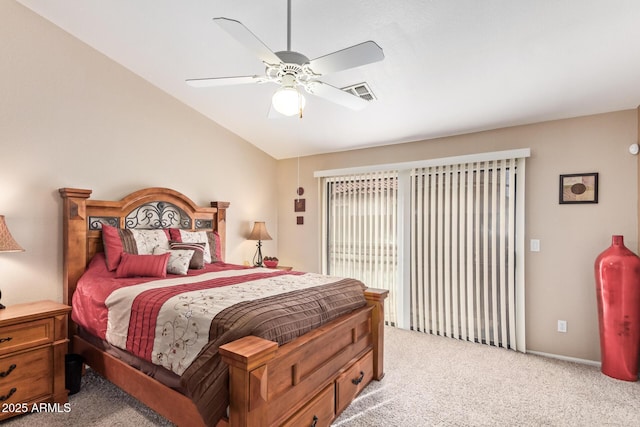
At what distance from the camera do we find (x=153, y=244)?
3.23 meters

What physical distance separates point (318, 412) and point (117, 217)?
2.64 m

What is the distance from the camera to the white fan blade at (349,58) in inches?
64.4

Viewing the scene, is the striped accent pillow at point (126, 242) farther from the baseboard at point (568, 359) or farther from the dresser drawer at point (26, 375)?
the baseboard at point (568, 359)

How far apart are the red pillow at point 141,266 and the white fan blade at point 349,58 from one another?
2.10 meters

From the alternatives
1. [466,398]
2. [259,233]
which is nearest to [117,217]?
[259,233]

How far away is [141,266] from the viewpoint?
2.82 m

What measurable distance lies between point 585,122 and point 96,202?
4728mm

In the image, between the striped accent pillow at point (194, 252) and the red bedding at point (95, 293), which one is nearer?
the red bedding at point (95, 293)

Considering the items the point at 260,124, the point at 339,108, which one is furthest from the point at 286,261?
the point at 339,108

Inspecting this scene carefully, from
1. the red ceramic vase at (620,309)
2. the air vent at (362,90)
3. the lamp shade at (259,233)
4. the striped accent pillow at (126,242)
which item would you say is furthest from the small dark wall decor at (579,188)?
the striped accent pillow at (126,242)

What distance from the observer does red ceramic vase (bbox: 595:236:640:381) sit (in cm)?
274

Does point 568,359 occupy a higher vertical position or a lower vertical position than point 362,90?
lower

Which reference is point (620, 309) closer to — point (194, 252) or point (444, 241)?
point (444, 241)

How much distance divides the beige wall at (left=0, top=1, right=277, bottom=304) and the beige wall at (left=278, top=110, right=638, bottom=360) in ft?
11.8
